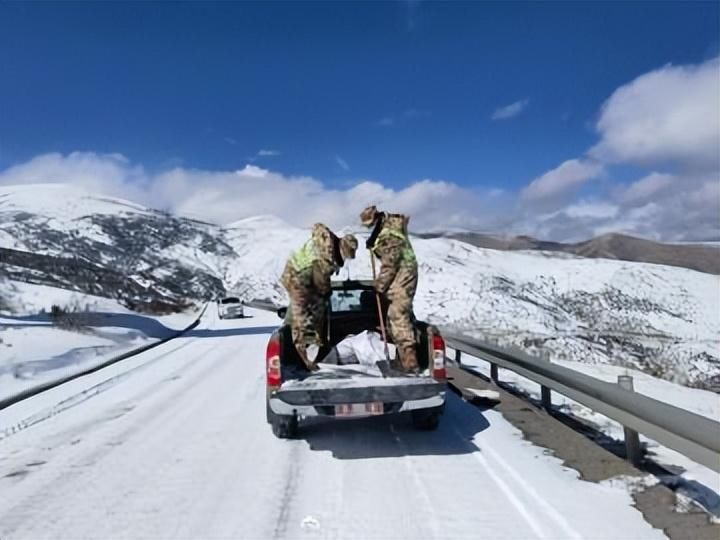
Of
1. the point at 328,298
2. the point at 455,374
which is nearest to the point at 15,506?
the point at 328,298

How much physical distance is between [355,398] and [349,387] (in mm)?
126

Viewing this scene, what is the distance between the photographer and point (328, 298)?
7875mm

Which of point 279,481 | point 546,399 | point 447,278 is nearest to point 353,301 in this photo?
point 546,399

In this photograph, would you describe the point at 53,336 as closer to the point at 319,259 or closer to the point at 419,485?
the point at 319,259

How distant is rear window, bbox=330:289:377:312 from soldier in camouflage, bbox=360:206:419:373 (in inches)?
42.2

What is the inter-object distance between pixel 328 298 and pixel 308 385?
1.64 m

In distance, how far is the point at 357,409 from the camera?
6.34 m

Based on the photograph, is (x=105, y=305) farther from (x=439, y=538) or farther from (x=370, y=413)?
(x=439, y=538)

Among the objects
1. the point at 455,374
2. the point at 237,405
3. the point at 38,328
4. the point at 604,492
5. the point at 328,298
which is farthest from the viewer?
the point at 38,328

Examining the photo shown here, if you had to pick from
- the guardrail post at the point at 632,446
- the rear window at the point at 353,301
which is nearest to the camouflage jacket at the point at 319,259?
the rear window at the point at 353,301

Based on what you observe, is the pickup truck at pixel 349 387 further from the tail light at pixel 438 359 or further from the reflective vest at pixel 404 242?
the reflective vest at pixel 404 242

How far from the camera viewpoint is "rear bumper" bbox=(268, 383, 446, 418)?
633 centimetres

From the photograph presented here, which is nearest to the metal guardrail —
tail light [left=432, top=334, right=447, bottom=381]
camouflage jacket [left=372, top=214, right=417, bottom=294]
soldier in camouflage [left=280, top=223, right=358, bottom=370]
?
tail light [left=432, top=334, right=447, bottom=381]

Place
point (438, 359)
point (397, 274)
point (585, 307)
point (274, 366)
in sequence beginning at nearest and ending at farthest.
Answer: point (274, 366), point (438, 359), point (397, 274), point (585, 307)
